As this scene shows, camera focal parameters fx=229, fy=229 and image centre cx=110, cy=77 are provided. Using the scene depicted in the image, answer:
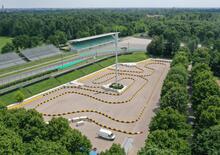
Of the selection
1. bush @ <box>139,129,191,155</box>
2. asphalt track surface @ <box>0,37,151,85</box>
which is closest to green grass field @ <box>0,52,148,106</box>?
asphalt track surface @ <box>0,37,151,85</box>

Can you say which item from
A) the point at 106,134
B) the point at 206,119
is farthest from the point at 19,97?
the point at 206,119

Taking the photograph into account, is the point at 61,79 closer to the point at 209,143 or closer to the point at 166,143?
the point at 166,143

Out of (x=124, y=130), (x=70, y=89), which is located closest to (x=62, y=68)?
(x=70, y=89)

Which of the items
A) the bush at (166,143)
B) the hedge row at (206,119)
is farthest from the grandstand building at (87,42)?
the bush at (166,143)

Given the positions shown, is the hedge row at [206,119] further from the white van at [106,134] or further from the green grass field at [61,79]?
the green grass field at [61,79]

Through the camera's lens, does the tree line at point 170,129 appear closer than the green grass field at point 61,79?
Yes
